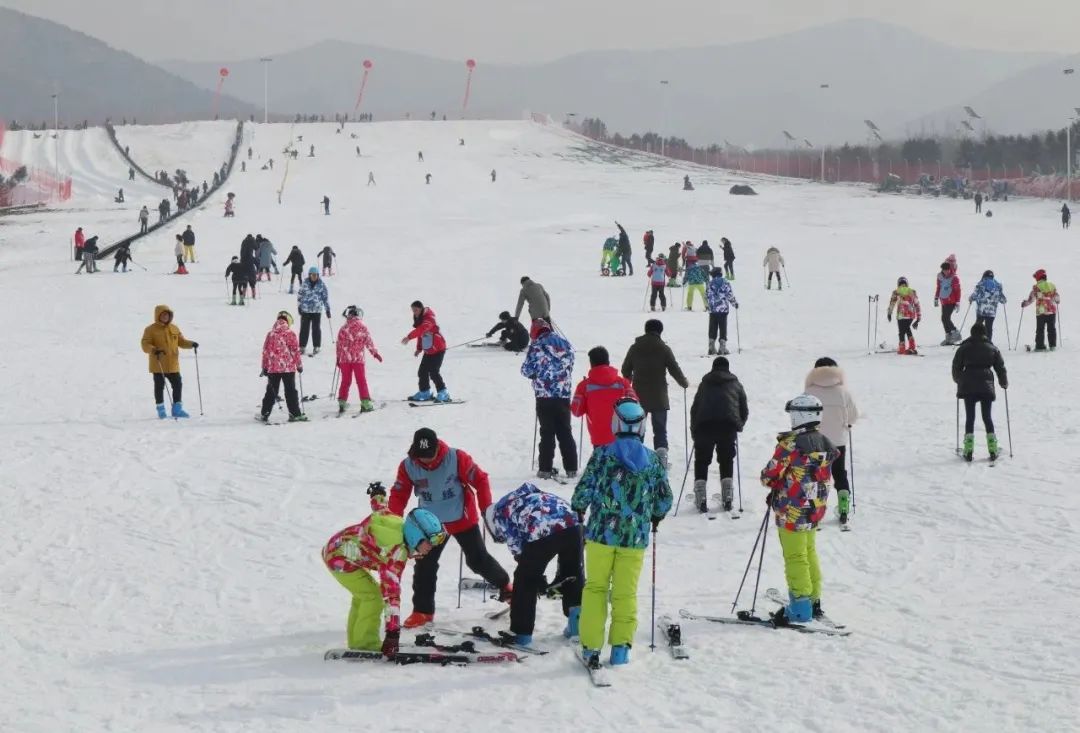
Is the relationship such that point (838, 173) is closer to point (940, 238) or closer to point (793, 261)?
point (940, 238)

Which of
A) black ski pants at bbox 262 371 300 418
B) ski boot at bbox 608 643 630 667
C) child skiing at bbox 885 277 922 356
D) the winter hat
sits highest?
child skiing at bbox 885 277 922 356

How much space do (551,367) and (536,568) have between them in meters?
3.94

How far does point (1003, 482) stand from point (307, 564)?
601 cm

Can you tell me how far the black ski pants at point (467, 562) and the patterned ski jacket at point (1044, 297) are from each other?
12.7 m

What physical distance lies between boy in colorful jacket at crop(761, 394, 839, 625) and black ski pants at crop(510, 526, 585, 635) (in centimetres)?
119

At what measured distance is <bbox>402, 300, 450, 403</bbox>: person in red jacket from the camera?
43.2ft

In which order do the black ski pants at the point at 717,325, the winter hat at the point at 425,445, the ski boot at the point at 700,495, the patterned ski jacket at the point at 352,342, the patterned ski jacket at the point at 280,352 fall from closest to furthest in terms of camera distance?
the winter hat at the point at 425,445 < the ski boot at the point at 700,495 < the patterned ski jacket at the point at 280,352 < the patterned ski jacket at the point at 352,342 < the black ski pants at the point at 717,325

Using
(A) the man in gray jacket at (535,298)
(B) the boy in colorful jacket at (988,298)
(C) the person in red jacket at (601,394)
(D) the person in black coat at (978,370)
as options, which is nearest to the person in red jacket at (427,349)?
(A) the man in gray jacket at (535,298)

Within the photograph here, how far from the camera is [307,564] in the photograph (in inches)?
315

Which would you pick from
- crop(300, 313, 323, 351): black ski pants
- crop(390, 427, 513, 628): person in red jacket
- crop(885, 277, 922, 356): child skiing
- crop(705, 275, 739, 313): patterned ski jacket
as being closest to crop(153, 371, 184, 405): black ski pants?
crop(300, 313, 323, 351): black ski pants

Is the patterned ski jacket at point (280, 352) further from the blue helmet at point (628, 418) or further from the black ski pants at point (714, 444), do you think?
the blue helmet at point (628, 418)

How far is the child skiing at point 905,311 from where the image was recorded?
55.6 feet

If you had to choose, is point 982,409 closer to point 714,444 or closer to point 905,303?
point 714,444

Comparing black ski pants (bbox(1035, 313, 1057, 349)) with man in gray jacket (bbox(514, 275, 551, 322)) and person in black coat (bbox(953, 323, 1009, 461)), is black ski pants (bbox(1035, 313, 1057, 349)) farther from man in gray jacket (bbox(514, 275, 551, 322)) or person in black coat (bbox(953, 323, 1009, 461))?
person in black coat (bbox(953, 323, 1009, 461))
